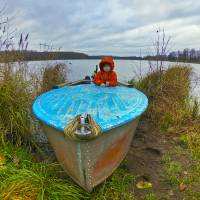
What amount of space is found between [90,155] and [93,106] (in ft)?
3.74

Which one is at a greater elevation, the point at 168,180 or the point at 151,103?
the point at 151,103

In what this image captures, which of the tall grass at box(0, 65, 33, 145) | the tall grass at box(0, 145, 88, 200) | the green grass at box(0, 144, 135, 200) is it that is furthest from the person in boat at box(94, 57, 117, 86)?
the tall grass at box(0, 145, 88, 200)

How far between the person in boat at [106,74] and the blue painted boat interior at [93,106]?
56cm

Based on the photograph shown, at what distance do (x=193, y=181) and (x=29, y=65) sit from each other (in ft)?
12.6

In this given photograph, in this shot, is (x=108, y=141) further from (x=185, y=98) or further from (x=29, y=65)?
(x=185, y=98)

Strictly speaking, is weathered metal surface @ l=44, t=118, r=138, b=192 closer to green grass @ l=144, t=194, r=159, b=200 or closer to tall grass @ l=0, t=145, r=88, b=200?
tall grass @ l=0, t=145, r=88, b=200

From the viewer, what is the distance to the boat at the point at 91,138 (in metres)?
4.29

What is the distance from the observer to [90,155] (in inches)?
167

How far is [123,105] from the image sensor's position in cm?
538

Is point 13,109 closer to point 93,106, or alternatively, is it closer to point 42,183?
point 93,106

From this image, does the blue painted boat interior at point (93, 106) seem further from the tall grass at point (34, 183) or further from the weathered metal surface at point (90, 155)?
the tall grass at point (34, 183)

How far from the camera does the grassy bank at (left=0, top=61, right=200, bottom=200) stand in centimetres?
442

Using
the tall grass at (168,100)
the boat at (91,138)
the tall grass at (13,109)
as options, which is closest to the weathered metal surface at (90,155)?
the boat at (91,138)

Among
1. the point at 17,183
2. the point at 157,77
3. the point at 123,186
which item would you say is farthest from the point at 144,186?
the point at 157,77
